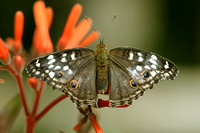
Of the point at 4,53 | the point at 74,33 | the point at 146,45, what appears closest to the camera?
the point at 4,53

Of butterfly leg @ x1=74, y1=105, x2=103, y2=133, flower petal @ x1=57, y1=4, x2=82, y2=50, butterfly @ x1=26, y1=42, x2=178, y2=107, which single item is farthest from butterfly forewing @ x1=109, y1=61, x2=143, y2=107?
flower petal @ x1=57, y1=4, x2=82, y2=50

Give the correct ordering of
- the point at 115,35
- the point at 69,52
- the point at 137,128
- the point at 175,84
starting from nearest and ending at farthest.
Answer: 1. the point at 69,52
2. the point at 137,128
3. the point at 175,84
4. the point at 115,35

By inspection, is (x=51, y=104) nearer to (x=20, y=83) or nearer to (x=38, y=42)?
(x=20, y=83)

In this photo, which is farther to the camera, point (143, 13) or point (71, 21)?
point (143, 13)

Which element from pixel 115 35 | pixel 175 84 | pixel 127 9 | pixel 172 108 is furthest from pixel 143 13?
pixel 172 108

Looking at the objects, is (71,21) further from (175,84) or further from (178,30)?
(178,30)

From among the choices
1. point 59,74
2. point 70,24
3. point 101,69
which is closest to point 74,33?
point 70,24

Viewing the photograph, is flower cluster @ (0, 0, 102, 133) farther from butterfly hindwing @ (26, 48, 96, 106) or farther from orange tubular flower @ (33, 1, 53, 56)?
butterfly hindwing @ (26, 48, 96, 106)
